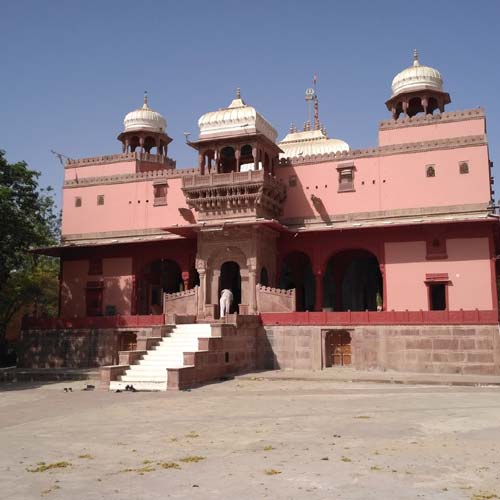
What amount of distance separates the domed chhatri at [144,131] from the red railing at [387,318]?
13.6 meters

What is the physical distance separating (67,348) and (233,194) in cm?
1008

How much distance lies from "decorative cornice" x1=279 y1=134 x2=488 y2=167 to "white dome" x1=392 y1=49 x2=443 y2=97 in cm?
318

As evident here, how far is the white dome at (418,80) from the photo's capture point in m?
27.9

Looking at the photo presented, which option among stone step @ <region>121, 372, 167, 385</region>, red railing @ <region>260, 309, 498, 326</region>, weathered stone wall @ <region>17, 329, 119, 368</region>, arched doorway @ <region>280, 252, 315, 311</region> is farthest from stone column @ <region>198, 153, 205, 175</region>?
stone step @ <region>121, 372, 167, 385</region>

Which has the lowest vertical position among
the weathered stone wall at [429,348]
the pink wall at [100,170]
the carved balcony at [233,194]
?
the weathered stone wall at [429,348]

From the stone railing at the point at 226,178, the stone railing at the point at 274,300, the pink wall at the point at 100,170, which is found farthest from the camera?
the pink wall at the point at 100,170

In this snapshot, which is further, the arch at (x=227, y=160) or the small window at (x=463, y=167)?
the arch at (x=227, y=160)

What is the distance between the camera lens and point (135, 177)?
31.4 m

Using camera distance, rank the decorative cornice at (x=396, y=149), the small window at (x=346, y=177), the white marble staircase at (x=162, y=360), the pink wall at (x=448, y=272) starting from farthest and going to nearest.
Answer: the small window at (x=346, y=177) → the decorative cornice at (x=396, y=149) → the pink wall at (x=448, y=272) → the white marble staircase at (x=162, y=360)

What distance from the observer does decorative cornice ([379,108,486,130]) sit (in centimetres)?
2622

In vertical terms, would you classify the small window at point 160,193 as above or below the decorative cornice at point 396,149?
Result: below

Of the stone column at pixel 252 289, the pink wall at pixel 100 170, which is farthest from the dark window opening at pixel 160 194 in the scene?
the stone column at pixel 252 289

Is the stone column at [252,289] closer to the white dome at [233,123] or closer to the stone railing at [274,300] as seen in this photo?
the stone railing at [274,300]

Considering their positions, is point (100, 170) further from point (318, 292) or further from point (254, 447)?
point (254, 447)
